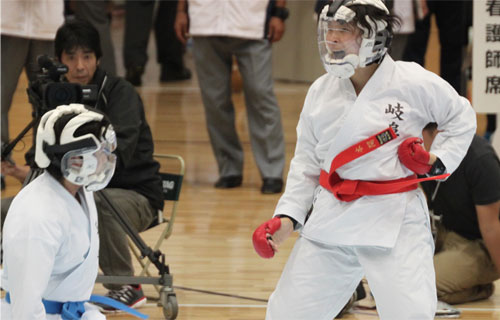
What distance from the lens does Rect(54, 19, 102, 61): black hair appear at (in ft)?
16.6

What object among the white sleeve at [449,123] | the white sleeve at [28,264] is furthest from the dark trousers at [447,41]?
the white sleeve at [28,264]

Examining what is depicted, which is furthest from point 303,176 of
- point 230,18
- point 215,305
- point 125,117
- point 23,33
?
point 23,33

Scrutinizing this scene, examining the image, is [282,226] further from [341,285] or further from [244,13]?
[244,13]

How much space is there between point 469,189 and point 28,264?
259cm

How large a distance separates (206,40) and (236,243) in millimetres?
1707

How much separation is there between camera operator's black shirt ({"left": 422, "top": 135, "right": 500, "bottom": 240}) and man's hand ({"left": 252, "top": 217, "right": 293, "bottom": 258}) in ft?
5.04

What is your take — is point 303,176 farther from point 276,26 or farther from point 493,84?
point 276,26

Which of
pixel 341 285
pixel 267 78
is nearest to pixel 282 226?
pixel 341 285

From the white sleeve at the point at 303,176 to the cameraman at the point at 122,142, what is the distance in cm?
145

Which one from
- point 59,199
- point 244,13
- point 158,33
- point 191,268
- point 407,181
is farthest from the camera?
point 158,33

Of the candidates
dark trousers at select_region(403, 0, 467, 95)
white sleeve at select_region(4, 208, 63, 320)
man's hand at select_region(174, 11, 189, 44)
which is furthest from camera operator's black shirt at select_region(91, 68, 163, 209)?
dark trousers at select_region(403, 0, 467, 95)

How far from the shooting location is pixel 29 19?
670 centimetres

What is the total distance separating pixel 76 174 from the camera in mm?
3227

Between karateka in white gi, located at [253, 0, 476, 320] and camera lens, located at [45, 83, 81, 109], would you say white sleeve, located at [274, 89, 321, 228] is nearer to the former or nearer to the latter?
karateka in white gi, located at [253, 0, 476, 320]
